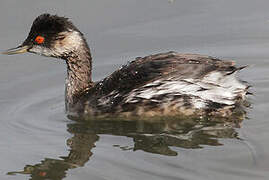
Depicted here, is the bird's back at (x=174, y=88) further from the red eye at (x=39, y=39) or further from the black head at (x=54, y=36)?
the red eye at (x=39, y=39)

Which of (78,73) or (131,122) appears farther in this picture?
(78,73)

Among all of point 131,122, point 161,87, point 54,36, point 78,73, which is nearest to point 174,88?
point 161,87

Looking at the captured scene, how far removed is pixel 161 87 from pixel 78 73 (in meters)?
1.46

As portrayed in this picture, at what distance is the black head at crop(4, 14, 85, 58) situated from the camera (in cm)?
862

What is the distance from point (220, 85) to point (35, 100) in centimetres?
269

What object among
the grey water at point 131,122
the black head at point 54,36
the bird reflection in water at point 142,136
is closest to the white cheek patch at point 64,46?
the black head at point 54,36

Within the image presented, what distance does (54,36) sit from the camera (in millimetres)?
8734

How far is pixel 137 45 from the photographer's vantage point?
34.5 feet

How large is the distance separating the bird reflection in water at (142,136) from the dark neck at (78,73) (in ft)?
1.85

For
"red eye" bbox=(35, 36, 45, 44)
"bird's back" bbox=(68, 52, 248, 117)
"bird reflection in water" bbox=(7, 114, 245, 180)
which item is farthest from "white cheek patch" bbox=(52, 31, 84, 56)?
"bird reflection in water" bbox=(7, 114, 245, 180)

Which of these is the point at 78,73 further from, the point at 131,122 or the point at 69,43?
the point at 131,122

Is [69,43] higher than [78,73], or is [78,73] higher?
[69,43]

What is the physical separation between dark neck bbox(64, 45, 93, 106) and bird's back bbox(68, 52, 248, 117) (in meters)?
0.65

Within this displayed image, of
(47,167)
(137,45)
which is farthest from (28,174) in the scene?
(137,45)
